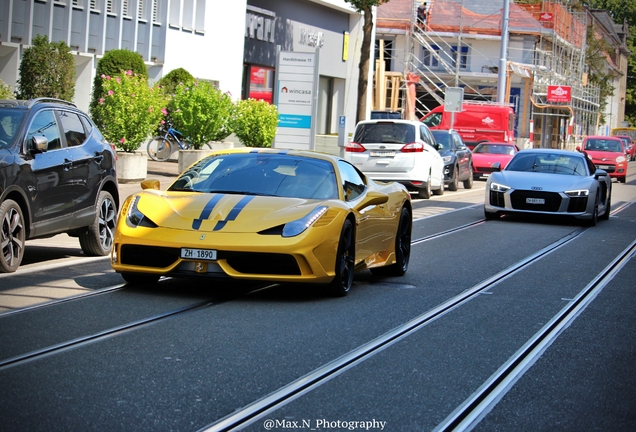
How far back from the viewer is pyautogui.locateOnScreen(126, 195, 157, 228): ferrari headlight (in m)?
8.85

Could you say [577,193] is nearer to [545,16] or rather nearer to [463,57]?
[463,57]

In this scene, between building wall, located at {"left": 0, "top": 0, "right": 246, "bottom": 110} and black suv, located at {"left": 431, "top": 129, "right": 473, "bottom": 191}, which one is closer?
building wall, located at {"left": 0, "top": 0, "right": 246, "bottom": 110}

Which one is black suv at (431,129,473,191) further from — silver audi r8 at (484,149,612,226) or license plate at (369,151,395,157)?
silver audi r8 at (484,149,612,226)

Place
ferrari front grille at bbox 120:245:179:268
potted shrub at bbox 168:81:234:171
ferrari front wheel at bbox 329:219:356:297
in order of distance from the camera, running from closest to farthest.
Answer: ferrari front grille at bbox 120:245:179:268, ferrari front wheel at bbox 329:219:356:297, potted shrub at bbox 168:81:234:171

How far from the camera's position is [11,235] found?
999 cm

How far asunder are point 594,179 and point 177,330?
1337 cm

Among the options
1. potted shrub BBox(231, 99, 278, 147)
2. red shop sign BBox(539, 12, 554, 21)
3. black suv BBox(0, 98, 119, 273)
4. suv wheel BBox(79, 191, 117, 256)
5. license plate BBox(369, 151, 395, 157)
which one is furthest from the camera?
red shop sign BBox(539, 12, 554, 21)

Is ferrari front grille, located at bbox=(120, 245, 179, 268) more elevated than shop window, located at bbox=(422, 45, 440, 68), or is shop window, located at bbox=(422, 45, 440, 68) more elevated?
shop window, located at bbox=(422, 45, 440, 68)

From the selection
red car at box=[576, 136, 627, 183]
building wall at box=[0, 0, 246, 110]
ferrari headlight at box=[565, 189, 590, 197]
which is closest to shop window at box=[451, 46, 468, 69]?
red car at box=[576, 136, 627, 183]

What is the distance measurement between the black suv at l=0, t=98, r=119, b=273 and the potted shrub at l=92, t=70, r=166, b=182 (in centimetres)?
972

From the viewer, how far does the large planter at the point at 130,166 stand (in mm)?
22031

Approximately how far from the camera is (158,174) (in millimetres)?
25141

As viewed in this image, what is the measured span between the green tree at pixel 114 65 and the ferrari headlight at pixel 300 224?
19.1 m

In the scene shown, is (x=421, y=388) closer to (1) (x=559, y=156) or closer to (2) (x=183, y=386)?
(2) (x=183, y=386)
